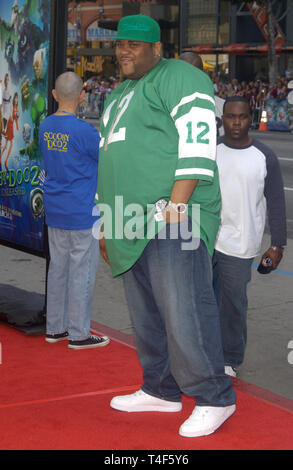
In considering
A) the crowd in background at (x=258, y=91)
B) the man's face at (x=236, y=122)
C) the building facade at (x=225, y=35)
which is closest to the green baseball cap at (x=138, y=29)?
the man's face at (x=236, y=122)

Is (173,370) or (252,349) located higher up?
(173,370)

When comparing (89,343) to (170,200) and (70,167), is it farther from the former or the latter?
(170,200)

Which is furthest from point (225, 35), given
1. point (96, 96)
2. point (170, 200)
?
point (170, 200)

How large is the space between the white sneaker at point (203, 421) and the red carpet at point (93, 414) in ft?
0.11

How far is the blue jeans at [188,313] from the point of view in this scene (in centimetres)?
399

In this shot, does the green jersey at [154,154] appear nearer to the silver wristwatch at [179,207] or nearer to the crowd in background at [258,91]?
the silver wristwatch at [179,207]

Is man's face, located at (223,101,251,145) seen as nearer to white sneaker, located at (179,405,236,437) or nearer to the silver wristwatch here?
the silver wristwatch

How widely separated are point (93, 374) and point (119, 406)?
0.69 meters

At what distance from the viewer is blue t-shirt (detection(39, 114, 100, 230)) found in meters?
5.53

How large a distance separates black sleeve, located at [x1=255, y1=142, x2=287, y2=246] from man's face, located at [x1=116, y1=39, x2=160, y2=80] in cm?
119

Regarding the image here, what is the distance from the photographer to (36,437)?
4109mm

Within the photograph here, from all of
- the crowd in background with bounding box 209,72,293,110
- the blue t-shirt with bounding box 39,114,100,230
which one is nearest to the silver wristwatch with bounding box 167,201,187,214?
the blue t-shirt with bounding box 39,114,100,230
